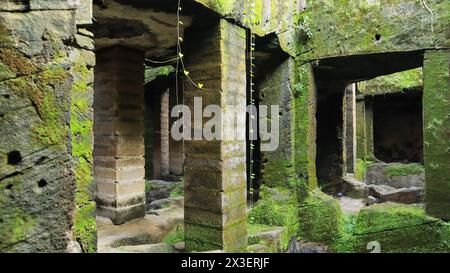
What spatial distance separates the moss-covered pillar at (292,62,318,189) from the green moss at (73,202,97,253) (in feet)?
12.9

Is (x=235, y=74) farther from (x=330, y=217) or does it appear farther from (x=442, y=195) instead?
(x=442, y=195)

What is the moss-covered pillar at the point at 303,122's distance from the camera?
228 inches

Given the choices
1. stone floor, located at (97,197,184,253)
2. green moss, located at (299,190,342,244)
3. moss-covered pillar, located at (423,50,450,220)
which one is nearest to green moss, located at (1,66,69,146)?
stone floor, located at (97,197,184,253)

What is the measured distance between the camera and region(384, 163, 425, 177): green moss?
1136cm

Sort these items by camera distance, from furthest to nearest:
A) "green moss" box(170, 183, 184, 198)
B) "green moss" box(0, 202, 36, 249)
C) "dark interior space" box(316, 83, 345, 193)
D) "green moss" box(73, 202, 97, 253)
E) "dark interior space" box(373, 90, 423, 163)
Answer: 1. "dark interior space" box(373, 90, 423, 163)
2. "dark interior space" box(316, 83, 345, 193)
3. "green moss" box(170, 183, 184, 198)
4. "green moss" box(73, 202, 97, 253)
5. "green moss" box(0, 202, 36, 249)

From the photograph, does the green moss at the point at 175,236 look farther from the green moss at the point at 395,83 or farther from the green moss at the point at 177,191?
the green moss at the point at 395,83

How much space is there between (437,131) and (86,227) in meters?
4.73

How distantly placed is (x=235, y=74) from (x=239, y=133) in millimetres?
715

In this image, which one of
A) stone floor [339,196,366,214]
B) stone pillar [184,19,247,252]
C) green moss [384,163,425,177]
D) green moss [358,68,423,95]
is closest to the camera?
stone pillar [184,19,247,252]

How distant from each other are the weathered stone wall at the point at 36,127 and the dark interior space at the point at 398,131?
542 inches

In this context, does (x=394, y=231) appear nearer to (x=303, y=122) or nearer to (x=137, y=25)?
(x=303, y=122)

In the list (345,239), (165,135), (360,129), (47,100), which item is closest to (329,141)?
(360,129)

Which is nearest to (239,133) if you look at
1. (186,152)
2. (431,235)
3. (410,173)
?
(186,152)

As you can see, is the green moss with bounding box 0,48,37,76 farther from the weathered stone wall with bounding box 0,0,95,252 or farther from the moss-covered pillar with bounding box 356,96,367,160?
the moss-covered pillar with bounding box 356,96,367,160
